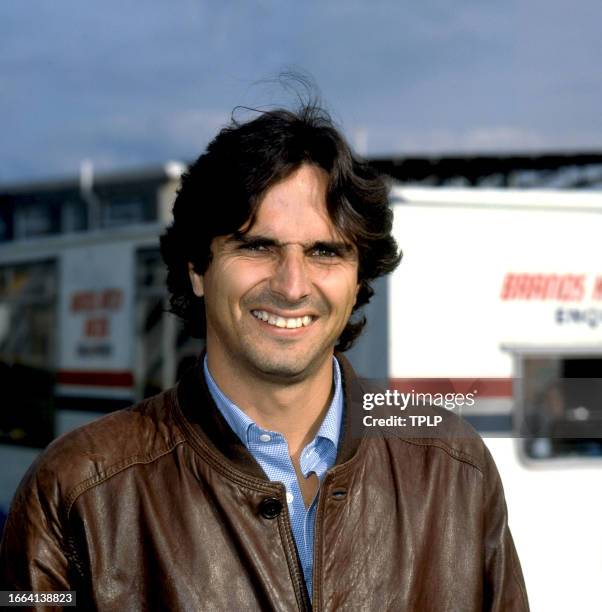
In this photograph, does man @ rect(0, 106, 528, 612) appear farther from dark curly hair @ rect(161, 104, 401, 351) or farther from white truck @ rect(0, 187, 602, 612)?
white truck @ rect(0, 187, 602, 612)

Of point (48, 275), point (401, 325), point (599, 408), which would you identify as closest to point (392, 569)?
point (401, 325)

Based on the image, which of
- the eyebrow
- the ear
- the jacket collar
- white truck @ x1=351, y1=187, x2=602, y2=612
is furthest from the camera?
white truck @ x1=351, y1=187, x2=602, y2=612

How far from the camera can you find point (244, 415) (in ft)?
7.17

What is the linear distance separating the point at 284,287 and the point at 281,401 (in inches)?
10.5

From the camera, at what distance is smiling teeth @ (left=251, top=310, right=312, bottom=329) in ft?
7.08

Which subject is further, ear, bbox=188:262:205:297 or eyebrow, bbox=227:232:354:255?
ear, bbox=188:262:205:297

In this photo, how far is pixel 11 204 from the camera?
19234 mm

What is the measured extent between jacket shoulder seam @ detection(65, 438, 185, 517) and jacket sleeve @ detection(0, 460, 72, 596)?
0.03 m

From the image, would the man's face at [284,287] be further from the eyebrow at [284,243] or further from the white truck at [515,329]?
the white truck at [515,329]

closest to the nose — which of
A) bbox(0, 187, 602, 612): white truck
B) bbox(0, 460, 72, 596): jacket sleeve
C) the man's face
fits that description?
the man's face

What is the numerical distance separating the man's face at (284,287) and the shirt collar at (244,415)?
0.06 meters

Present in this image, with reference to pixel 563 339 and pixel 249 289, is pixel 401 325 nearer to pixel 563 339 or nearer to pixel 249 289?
pixel 563 339

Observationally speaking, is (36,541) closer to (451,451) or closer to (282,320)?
(282,320)

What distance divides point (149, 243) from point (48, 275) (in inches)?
60.0
